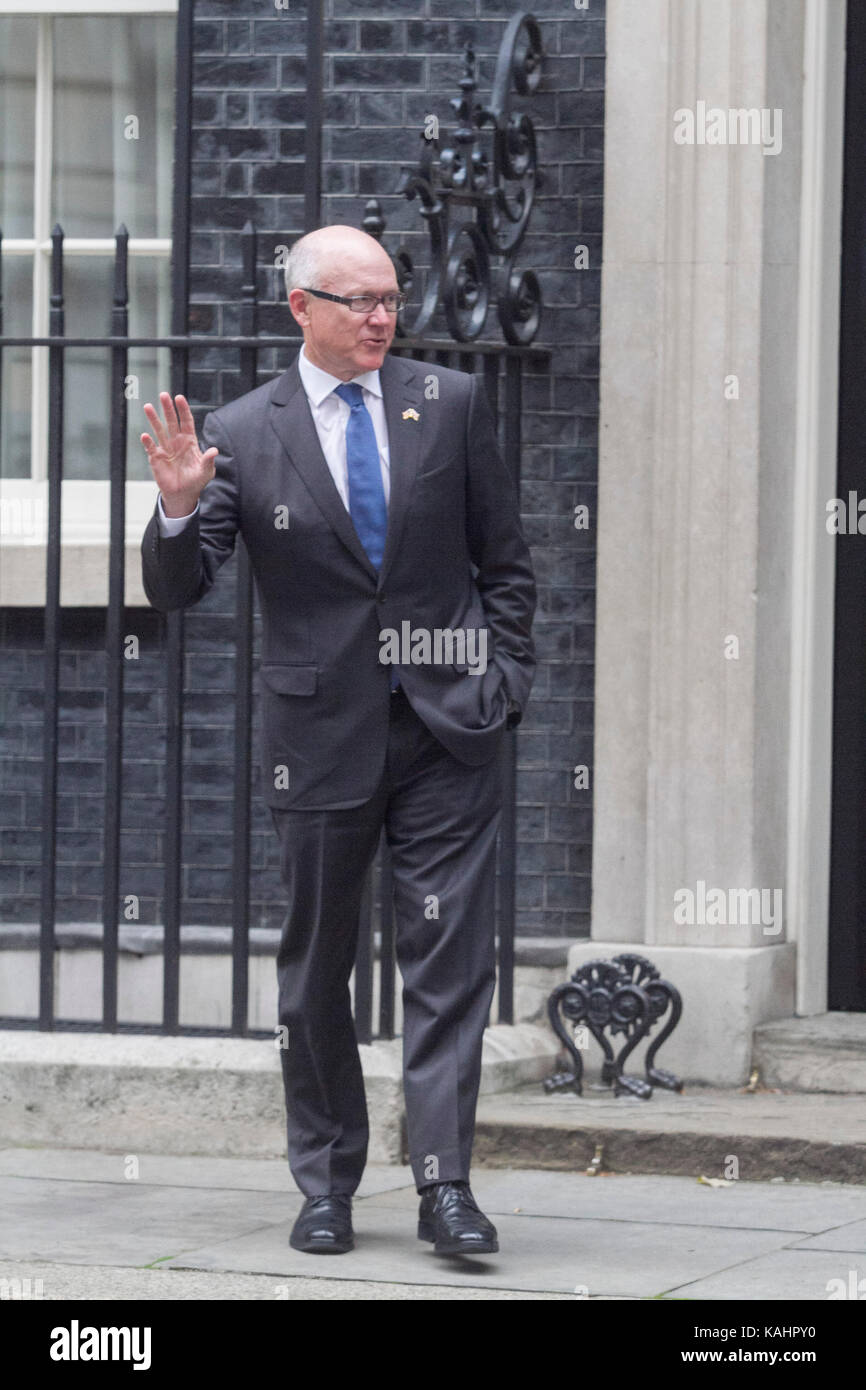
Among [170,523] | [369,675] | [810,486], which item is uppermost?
[810,486]

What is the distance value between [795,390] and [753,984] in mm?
1724

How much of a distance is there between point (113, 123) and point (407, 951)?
12.3 ft

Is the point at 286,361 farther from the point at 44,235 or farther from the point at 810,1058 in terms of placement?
the point at 810,1058

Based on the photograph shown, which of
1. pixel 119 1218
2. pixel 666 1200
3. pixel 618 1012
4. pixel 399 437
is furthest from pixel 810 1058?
pixel 399 437

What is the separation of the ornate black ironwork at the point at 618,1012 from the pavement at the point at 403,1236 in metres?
0.53

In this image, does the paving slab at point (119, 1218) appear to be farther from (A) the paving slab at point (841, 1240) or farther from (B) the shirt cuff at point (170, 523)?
(B) the shirt cuff at point (170, 523)

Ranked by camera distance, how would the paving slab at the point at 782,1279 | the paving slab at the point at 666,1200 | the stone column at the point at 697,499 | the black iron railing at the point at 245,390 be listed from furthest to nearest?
the stone column at the point at 697,499, the black iron railing at the point at 245,390, the paving slab at the point at 666,1200, the paving slab at the point at 782,1279

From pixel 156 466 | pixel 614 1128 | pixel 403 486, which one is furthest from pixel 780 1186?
pixel 156 466

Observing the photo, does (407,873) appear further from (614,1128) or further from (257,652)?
(257,652)

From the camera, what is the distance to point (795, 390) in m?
7.43

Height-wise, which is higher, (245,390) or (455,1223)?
(245,390)

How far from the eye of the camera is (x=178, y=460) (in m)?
5.23

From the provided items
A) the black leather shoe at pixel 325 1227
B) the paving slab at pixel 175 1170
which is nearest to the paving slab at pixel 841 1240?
the black leather shoe at pixel 325 1227

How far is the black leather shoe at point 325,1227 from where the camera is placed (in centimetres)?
548
